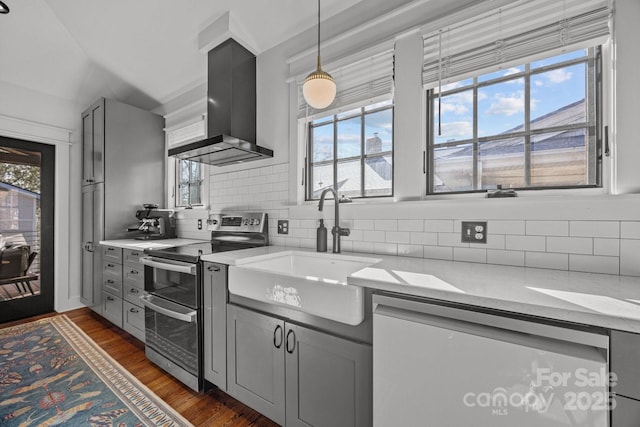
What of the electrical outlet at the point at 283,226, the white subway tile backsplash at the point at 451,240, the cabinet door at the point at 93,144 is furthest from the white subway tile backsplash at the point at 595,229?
the cabinet door at the point at 93,144

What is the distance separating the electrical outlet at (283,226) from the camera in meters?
2.22

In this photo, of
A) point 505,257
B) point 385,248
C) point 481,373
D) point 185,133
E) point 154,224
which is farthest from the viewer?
point 185,133

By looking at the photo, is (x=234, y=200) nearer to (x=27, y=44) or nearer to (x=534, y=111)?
(x=534, y=111)

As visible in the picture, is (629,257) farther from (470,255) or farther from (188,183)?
(188,183)

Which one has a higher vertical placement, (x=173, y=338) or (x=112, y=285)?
(x=112, y=285)

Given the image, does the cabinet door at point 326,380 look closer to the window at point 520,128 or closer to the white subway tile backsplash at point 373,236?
the white subway tile backsplash at point 373,236

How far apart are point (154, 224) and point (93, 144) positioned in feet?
4.14

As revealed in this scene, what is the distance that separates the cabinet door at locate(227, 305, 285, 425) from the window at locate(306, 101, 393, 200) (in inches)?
43.9

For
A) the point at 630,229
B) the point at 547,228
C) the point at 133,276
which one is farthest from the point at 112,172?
the point at 630,229

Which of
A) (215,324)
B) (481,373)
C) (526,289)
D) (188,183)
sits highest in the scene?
(188,183)

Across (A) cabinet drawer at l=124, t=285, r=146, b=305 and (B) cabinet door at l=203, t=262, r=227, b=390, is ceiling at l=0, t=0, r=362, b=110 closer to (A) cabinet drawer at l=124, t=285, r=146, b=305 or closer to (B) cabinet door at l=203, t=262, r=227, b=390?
(B) cabinet door at l=203, t=262, r=227, b=390

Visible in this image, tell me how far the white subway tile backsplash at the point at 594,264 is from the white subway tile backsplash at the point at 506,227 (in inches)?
8.6

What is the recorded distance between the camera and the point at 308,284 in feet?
3.78

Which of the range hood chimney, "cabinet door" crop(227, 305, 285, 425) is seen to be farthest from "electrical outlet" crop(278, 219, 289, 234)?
"cabinet door" crop(227, 305, 285, 425)
